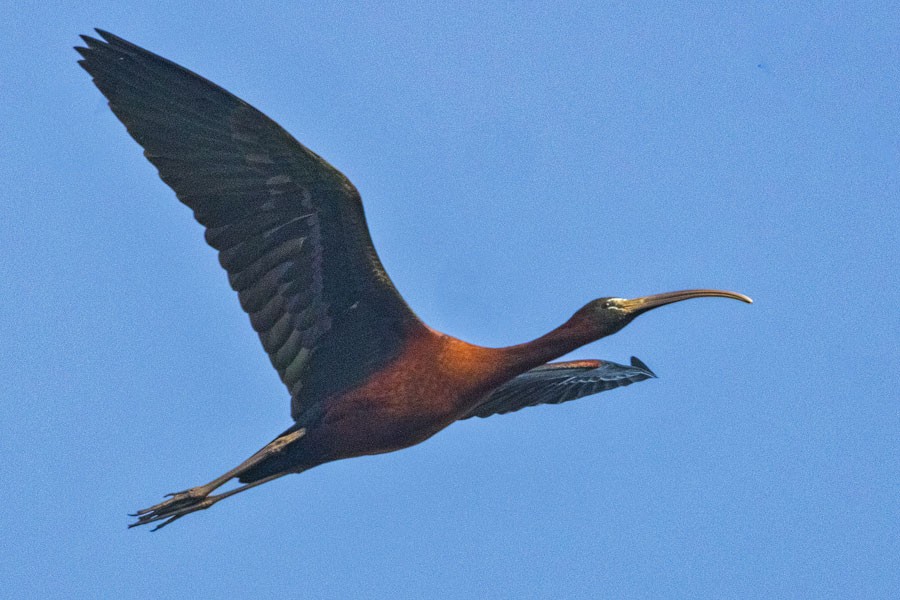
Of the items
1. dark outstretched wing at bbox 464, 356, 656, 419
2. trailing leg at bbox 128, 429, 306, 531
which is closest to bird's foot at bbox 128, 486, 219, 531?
trailing leg at bbox 128, 429, 306, 531

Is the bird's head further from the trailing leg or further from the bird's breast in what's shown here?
the trailing leg

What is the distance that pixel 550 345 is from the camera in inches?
598

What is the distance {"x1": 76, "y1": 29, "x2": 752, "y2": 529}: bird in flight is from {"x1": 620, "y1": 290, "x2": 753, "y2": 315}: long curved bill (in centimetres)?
1

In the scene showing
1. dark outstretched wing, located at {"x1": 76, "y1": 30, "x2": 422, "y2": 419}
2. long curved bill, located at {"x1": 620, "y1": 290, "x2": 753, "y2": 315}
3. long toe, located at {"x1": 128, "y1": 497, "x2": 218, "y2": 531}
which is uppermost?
dark outstretched wing, located at {"x1": 76, "y1": 30, "x2": 422, "y2": 419}

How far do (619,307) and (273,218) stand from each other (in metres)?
3.02

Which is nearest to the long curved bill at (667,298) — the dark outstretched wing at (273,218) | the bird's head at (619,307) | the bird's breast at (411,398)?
the bird's head at (619,307)

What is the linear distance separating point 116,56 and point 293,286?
244 centimetres

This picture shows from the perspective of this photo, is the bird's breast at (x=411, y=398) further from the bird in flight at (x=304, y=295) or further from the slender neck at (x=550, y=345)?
the slender neck at (x=550, y=345)

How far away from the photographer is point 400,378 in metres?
15.4

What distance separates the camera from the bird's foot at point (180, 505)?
51.0 feet

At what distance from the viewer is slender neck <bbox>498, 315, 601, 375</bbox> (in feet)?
49.9

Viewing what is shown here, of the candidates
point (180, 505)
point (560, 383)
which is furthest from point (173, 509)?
point (560, 383)

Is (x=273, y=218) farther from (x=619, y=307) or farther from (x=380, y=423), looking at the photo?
(x=619, y=307)

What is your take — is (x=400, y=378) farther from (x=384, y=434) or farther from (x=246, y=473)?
(x=246, y=473)
